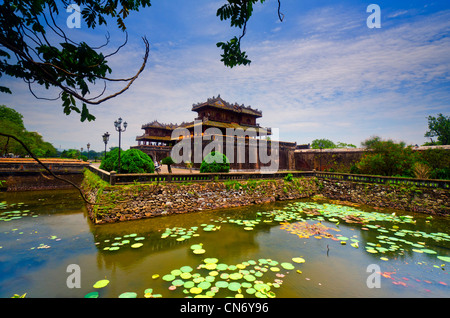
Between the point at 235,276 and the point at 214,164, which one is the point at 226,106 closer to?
the point at 214,164

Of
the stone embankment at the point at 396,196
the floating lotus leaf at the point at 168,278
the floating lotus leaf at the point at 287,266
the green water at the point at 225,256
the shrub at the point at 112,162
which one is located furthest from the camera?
the shrub at the point at 112,162

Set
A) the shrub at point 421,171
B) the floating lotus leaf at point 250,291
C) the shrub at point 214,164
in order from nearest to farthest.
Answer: the floating lotus leaf at point 250,291
the shrub at point 421,171
the shrub at point 214,164

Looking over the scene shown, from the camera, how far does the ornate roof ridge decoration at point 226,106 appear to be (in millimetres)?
23156

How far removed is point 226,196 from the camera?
12398mm

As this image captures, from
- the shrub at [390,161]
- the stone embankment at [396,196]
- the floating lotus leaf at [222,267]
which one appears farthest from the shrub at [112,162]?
the shrub at [390,161]

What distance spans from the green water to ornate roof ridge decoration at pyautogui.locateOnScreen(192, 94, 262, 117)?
1637cm

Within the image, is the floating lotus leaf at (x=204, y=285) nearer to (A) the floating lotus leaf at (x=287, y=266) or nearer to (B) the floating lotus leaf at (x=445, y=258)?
(A) the floating lotus leaf at (x=287, y=266)

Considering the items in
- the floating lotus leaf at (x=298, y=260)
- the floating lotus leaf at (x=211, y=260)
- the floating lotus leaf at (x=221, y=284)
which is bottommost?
the floating lotus leaf at (x=298, y=260)

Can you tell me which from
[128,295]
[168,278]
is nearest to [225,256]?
[168,278]

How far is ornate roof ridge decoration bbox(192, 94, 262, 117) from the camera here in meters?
23.2

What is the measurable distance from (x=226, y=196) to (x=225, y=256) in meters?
6.57

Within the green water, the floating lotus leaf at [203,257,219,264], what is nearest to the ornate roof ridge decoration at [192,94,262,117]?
the green water

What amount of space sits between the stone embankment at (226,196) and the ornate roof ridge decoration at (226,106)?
1277 cm

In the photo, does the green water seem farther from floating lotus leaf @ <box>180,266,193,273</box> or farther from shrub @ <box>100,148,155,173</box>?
shrub @ <box>100,148,155,173</box>
